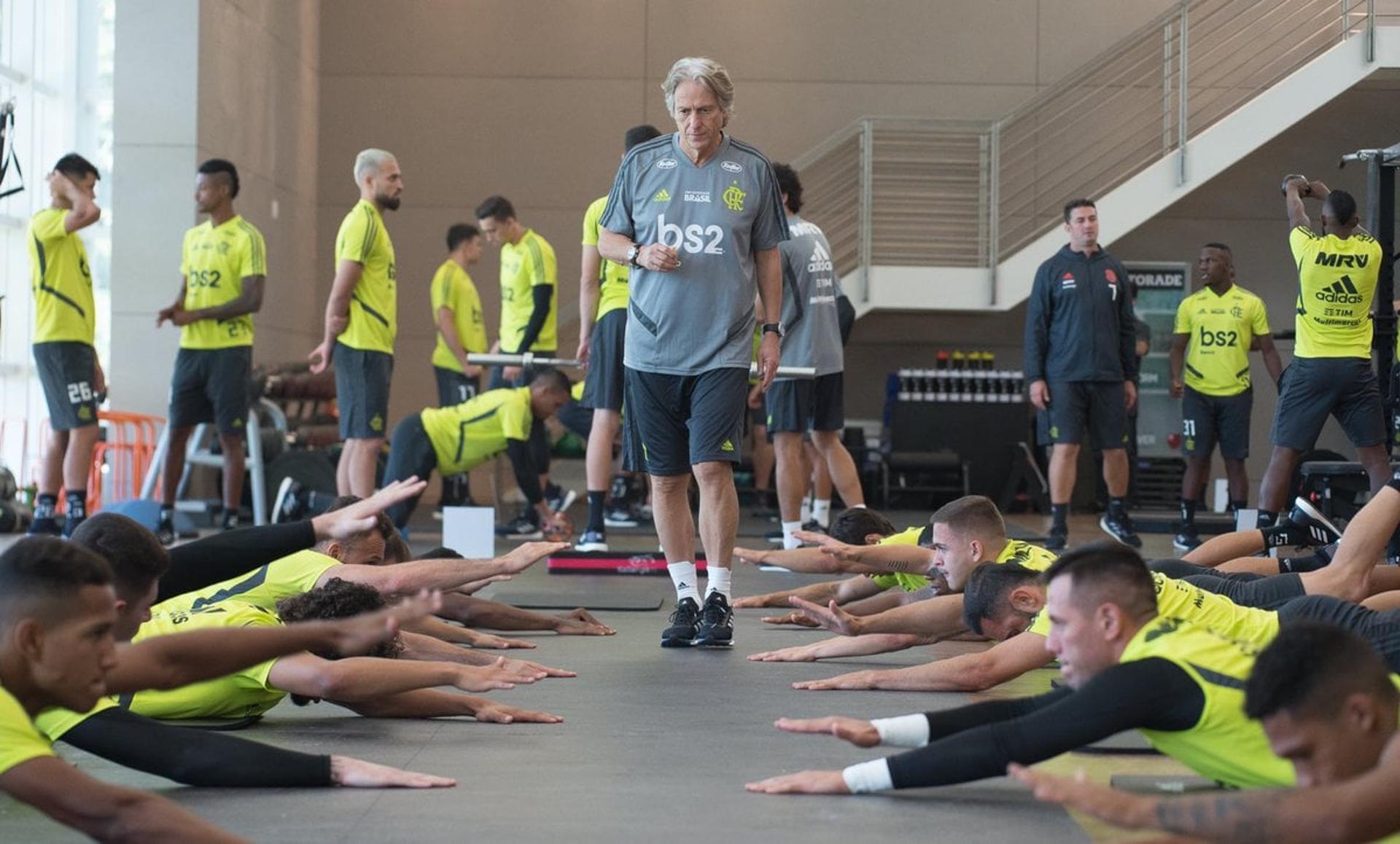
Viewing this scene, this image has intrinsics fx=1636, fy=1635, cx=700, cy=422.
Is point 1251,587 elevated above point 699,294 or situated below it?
below

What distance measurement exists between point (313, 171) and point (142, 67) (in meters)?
3.20

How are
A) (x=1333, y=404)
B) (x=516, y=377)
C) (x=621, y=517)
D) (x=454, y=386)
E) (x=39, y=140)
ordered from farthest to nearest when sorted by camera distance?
(x=39, y=140) < (x=621, y=517) < (x=454, y=386) < (x=516, y=377) < (x=1333, y=404)

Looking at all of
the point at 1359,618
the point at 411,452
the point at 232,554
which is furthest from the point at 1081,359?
the point at 232,554

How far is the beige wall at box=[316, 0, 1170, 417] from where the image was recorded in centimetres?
1429

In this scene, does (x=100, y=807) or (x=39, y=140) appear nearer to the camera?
(x=100, y=807)

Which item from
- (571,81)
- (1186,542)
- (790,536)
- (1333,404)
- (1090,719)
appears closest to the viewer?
(1090,719)

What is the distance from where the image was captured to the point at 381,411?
8531mm

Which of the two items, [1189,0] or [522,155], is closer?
[1189,0]

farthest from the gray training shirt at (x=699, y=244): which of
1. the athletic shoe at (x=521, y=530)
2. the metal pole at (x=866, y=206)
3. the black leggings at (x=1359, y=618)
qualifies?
the metal pole at (x=866, y=206)

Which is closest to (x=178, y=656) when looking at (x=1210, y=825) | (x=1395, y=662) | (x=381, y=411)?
(x=1210, y=825)

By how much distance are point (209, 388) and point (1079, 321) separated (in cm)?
487

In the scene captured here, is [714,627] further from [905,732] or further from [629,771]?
[905,732]

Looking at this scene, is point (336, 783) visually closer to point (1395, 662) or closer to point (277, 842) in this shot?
→ point (277, 842)

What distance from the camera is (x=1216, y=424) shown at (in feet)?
33.8
